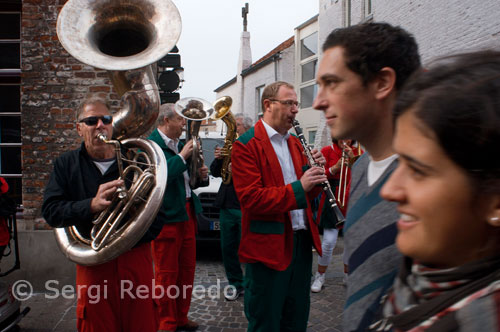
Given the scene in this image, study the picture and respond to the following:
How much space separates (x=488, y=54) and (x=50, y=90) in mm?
4647

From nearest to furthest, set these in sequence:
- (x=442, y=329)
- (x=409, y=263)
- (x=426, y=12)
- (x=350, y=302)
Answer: (x=442, y=329)
(x=409, y=263)
(x=350, y=302)
(x=426, y=12)

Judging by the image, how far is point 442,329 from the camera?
661 millimetres

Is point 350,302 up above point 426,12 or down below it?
below

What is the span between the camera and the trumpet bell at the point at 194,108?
3.81 metres

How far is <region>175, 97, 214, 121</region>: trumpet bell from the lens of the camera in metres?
3.81

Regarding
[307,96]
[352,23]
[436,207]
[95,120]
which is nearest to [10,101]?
[95,120]

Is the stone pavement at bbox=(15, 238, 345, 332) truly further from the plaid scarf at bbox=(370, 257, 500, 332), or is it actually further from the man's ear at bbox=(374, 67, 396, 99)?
the plaid scarf at bbox=(370, 257, 500, 332)

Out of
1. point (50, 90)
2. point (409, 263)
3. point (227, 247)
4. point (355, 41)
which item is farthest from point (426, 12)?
point (409, 263)

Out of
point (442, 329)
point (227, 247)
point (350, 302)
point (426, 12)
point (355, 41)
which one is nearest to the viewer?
point (442, 329)

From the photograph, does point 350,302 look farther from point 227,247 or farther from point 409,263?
point 227,247

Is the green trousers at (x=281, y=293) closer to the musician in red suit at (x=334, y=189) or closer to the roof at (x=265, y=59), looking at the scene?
the musician in red suit at (x=334, y=189)

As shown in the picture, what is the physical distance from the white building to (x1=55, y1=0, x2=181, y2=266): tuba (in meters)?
1.76

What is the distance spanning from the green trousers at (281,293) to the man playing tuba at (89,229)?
0.71 meters

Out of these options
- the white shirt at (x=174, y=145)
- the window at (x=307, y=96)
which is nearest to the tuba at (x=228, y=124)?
the white shirt at (x=174, y=145)
